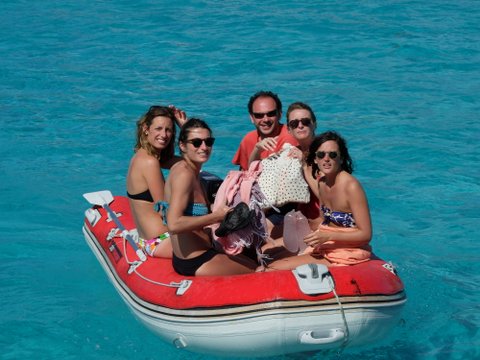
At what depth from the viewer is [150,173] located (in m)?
5.90

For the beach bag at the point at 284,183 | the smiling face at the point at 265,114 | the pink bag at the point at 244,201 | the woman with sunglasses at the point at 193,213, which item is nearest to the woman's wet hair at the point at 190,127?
the woman with sunglasses at the point at 193,213

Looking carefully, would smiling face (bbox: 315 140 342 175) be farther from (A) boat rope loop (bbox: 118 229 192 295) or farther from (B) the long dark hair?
(A) boat rope loop (bbox: 118 229 192 295)

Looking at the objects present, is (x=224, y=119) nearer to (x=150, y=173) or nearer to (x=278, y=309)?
(x=150, y=173)

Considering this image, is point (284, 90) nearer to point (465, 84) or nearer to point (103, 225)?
point (465, 84)

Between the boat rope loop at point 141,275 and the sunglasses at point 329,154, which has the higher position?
the sunglasses at point 329,154

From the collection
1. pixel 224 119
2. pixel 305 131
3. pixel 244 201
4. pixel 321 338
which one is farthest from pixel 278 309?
pixel 224 119

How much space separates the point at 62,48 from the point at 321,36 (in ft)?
14.0

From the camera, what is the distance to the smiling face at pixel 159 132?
591 centimetres

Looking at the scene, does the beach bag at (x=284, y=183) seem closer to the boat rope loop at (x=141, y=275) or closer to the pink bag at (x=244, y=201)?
the pink bag at (x=244, y=201)

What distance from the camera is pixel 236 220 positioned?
16.7ft

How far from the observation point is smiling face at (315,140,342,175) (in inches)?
206

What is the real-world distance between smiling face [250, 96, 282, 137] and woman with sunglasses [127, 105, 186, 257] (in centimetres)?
61

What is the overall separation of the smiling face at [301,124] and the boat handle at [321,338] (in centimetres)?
147

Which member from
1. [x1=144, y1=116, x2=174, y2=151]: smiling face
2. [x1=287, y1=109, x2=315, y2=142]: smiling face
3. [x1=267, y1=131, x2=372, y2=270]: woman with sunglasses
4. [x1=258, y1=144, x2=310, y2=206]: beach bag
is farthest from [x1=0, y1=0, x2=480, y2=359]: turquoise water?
[x1=287, y1=109, x2=315, y2=142]: smiling face
